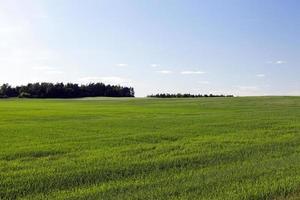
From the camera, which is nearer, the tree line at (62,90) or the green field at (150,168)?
the green field at (150,168)

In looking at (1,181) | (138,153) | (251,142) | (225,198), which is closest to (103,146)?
(138,153)

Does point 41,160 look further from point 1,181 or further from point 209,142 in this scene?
point 209,142

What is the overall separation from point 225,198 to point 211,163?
15.3ft

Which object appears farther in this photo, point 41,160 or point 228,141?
point 228,141

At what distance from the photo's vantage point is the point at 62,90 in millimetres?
167375

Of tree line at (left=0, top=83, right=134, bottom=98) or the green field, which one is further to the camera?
tree line at (left=0, top=83, right=134, bottom=98)

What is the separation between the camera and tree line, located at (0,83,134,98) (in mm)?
165750

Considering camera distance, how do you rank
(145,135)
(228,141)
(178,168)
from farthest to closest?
(145,135)
(228,141)
(178,168)

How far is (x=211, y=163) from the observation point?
15.3 m

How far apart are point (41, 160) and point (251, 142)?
876 cm

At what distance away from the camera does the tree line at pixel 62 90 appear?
544 ft

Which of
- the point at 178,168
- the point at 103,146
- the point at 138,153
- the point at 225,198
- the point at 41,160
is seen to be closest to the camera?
the point at 225,198

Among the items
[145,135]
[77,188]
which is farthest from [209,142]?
[77,188]

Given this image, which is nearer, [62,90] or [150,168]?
[150,168]
